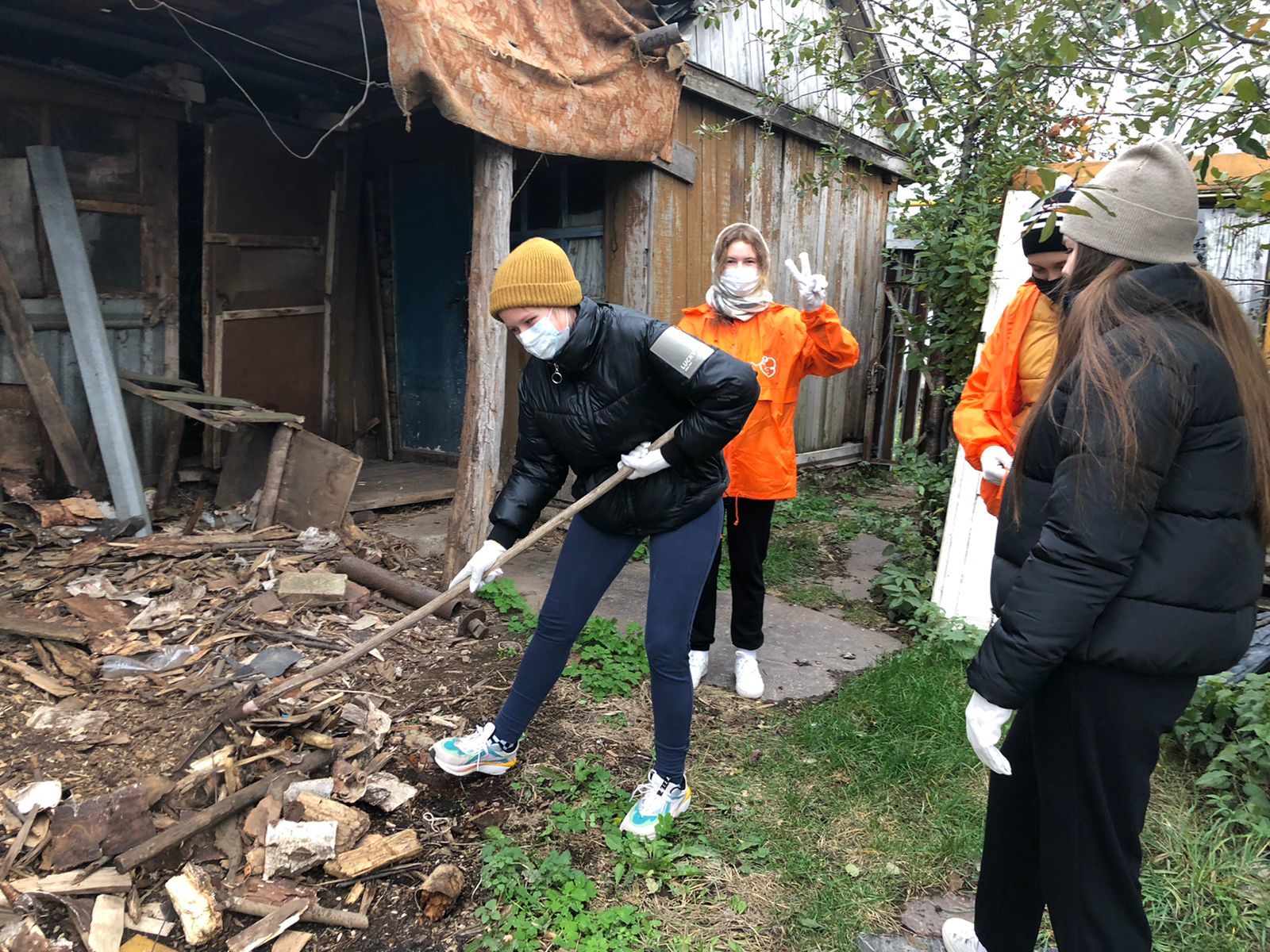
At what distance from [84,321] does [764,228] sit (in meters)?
5.08

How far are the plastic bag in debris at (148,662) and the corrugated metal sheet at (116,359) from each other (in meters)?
2.81

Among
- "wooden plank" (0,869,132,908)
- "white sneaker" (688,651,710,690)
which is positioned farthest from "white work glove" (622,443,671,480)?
"wooden plank" (0,869,132,908)

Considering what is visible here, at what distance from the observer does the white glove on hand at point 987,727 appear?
1.58m

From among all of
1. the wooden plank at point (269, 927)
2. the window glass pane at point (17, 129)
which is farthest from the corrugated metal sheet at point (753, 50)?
the wooden plank at point (269, 927)

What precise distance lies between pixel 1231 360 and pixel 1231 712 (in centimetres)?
211

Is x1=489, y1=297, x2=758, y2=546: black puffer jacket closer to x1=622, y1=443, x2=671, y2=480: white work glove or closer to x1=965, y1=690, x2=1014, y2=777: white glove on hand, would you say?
x1=622, y1=443, x2=671, y2=480: white work glove

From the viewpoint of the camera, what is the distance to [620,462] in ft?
8.36

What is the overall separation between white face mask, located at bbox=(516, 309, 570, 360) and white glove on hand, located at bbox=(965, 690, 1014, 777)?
1.51 m

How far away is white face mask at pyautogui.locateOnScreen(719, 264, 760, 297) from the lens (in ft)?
10.7

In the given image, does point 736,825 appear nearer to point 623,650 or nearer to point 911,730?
point 911,730

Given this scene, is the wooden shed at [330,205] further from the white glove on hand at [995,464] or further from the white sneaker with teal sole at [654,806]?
the white glove on hand at [995,464]

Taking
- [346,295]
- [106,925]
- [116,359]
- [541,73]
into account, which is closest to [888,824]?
[106,925]

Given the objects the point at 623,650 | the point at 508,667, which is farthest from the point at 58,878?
the point at 623,650

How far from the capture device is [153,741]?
281cm
